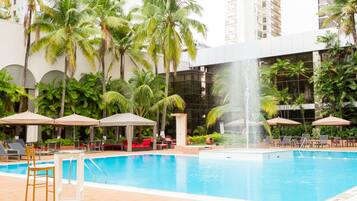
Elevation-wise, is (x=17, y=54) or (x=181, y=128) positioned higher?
(x=17, y=54)

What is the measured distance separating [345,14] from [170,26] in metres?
12.8

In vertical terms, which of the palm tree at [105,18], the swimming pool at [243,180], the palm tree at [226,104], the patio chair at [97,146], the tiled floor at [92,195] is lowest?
the swimming pool at [243,180]

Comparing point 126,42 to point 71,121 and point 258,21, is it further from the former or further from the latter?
point 258,21

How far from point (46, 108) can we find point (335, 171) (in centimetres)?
1882

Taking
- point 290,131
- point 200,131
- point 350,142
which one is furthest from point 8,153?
point 290,131

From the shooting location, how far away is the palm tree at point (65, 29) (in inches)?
942

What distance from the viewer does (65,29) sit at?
78.7 feet

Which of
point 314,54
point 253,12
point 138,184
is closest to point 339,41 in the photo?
point 314,54

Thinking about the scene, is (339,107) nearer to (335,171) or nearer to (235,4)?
(335,171)

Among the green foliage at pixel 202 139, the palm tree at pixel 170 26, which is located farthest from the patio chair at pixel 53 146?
the green foliage at pixel 202 139

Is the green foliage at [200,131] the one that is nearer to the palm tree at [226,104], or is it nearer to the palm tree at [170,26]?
the palm tree at [226,104]

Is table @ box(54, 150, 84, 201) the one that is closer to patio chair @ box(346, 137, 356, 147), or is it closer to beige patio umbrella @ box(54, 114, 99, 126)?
beige patio umbrella @ box(54, 114, 99, 126)

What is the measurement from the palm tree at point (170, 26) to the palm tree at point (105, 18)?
6.82ft

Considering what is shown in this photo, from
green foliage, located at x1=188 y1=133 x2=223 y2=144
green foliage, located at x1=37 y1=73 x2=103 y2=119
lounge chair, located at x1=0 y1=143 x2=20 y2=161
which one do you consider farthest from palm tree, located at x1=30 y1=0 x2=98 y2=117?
green foliage, located at x1=188 y1=133 x2=223 y2=144
